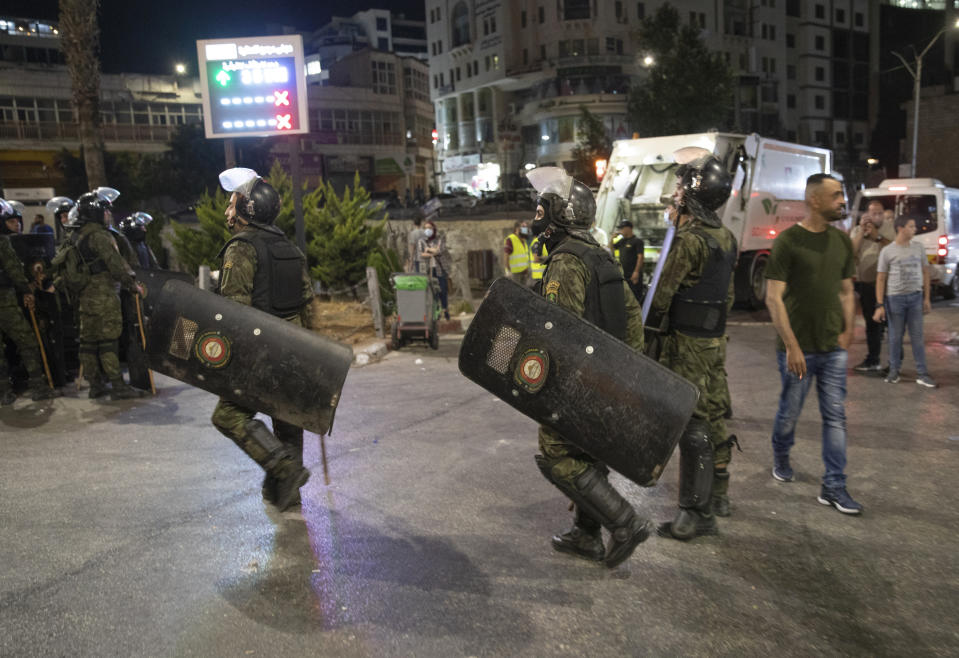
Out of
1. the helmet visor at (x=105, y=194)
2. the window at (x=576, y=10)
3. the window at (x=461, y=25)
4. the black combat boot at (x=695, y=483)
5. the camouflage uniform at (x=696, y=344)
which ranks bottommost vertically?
the black combat boot at (x=695, y=483)

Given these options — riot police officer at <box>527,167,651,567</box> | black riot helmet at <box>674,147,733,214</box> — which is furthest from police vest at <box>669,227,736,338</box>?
riot police officer at <box>527,167,651,567</box>

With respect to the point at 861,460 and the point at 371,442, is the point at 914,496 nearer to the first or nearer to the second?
the point at 861,460

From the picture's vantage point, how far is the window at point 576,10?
57188mm

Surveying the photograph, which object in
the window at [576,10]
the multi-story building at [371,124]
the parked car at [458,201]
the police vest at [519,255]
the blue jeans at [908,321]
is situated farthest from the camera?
the multi-story building at [371,124]

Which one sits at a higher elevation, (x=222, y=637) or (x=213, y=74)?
(x=213, y=74)

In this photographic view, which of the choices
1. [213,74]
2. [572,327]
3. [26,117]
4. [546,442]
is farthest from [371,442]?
[26,117]

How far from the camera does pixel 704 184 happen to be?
393 centimetres

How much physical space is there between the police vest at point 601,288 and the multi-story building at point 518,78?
172 ft

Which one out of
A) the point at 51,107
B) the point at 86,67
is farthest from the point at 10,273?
the point at 51,107

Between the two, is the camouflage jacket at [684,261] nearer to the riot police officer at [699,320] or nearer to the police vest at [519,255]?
the riot police officer at [699,320]

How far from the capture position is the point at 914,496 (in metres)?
4.43

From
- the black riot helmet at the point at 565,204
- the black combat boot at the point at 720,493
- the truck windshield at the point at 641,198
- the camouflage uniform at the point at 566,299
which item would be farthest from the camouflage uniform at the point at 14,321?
the truck windshield at the point at 641,198

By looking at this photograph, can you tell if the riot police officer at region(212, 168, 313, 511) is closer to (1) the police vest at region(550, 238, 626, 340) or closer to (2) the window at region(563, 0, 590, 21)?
(1) the police vest at region(550, 238, 626, 340)

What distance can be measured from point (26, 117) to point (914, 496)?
184 ft
